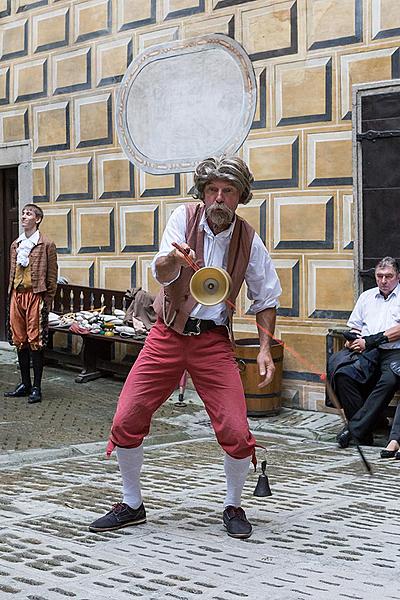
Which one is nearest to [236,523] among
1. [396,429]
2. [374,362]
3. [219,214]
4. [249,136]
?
[219,214]

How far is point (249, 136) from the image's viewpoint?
8.91m

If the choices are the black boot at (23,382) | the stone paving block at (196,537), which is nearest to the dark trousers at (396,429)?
the stone paving block at (196,537)

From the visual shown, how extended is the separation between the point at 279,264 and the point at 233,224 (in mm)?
4219

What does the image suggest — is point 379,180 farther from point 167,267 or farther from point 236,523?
point 236,523

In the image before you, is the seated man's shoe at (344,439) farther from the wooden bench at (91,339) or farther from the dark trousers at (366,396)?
the wooden bench at (91,339)

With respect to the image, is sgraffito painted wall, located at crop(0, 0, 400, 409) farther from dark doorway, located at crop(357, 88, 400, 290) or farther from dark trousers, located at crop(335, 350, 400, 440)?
dark trousers, located at crop(335, 350, 400, 440)

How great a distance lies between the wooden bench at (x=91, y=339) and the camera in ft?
32.0

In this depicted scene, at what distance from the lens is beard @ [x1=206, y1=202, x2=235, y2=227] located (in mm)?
4376

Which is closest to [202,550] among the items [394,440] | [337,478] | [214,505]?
[214,505]

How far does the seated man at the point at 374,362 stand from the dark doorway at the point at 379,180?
576 mm

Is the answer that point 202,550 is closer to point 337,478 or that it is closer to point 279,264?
point 337,478

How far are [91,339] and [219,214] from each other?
5587 millimetres

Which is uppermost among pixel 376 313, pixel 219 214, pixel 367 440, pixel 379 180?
pixel 379 180

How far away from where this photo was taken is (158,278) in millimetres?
4379
